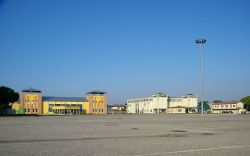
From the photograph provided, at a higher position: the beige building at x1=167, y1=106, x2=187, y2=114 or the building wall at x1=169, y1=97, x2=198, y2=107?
the building wall at x1=169, y1=97, x2=198, y2=107

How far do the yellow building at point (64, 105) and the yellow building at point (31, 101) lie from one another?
458 cm

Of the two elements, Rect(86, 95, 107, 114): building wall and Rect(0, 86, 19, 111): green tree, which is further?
Rect(86, 95, 107, 114): building wall

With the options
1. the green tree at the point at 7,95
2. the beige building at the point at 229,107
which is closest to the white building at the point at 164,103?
the beige building at the point at 229,107

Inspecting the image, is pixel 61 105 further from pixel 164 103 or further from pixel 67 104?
pixel 164 103

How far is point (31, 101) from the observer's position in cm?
13475

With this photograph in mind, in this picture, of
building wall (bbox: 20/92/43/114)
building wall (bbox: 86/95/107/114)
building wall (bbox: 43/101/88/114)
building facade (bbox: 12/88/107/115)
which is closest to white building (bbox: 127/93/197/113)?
building wall (bbox: 86/95/107/114)

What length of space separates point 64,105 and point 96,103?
1504 cm

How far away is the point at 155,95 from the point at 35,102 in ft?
249

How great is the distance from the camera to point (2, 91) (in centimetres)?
9500

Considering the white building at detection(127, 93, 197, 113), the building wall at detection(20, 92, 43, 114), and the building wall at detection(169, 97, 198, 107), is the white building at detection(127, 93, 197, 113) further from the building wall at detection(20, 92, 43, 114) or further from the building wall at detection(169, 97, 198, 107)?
the building wall at detection(20, 92, 43, 114)

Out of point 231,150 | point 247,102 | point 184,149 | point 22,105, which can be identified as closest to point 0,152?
point 184,149

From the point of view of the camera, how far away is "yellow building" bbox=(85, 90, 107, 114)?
479ft

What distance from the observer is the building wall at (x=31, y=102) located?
435 ft

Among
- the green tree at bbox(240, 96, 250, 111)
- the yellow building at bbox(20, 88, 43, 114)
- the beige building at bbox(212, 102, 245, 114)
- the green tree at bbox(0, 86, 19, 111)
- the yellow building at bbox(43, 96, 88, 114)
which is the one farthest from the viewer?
the beige building at bbox(212, 102, 245, 114)
